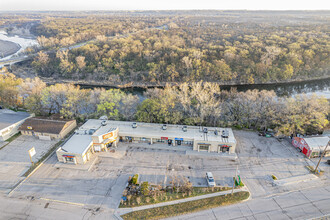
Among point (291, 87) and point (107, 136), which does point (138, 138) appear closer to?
point (107, 136)

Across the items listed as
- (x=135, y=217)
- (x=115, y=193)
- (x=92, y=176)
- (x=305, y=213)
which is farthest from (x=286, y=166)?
(x=92, y=176)

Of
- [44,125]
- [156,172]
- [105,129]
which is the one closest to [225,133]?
[156,172]

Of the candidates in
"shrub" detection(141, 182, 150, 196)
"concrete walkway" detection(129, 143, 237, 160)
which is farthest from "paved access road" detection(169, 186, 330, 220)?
"concrete walkway" detection(129, 143, 237, 160)

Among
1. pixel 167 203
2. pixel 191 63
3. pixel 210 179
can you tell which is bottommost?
pixel 167 203

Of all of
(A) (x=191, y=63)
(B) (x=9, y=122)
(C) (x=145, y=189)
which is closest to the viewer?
(C) (x=145, y=189)

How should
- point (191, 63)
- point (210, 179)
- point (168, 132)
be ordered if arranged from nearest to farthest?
point (210, 179) → point (168, 132) → point (191, 63)

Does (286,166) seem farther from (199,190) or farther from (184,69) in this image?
(184,69)
